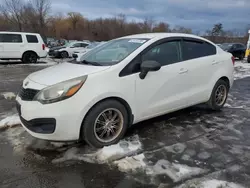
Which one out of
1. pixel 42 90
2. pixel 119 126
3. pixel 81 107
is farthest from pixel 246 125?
pixel 42 90

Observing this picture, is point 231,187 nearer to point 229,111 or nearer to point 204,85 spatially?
point 204,85

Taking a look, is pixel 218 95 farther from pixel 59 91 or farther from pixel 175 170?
pixel 59 91

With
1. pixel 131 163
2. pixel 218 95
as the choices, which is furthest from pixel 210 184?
pixel 218 95

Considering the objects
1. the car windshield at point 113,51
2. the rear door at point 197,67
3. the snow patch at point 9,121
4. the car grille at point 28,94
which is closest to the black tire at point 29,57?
the snow patch at point 9,121

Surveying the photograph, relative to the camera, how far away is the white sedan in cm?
313

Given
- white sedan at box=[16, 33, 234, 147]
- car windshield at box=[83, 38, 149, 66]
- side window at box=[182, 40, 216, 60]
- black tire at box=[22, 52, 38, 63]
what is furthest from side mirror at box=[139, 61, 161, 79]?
black tire at box=[22, 52, 38, 63]

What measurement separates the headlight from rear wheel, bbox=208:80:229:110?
291 cm

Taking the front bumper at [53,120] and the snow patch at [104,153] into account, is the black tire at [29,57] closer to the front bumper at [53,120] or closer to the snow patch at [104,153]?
the front bumper at [53,120]

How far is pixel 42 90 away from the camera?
10.4 feet

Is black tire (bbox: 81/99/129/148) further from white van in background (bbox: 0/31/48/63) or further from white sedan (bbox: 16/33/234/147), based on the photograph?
white van in background (bbox: 0/31/48/63)

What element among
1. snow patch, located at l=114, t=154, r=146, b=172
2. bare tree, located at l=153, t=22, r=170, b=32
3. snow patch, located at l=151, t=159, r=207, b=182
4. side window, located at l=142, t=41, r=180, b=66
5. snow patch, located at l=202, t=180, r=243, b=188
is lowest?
snow patch, located at l=202, t=180, r=243, b=188

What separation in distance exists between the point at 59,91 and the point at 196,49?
272cm

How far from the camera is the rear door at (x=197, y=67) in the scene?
4.34 metres

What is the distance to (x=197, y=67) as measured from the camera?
14.5 feet
